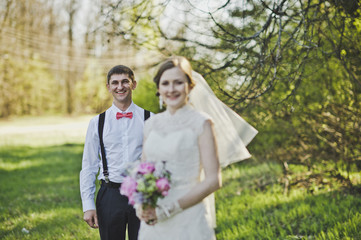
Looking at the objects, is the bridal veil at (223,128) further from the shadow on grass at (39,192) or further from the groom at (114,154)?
the shadow on grass at (39,192)

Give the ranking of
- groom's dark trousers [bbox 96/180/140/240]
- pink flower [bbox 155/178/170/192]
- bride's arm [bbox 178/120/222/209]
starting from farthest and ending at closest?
groom's dark trousers [bbox 96/180/140/240] < bride's arm [bbox 178/120/222/209] < pink flower [bbox 155/178/170/192]

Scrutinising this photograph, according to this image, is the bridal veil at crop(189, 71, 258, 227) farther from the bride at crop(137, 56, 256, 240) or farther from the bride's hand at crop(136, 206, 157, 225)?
the bride's hand at crop(136, 206, 157, 225)

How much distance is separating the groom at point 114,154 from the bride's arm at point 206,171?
0.86 metres

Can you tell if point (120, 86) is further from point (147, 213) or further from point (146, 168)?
point (147, 213)

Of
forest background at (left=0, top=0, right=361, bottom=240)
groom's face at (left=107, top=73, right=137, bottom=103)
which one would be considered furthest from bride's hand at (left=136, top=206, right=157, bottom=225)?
forest background at (left=0, top=0, right=361, bottom=240)

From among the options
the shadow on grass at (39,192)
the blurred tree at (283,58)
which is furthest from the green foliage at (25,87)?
the blurred tree at (283,58)

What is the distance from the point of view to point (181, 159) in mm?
2094

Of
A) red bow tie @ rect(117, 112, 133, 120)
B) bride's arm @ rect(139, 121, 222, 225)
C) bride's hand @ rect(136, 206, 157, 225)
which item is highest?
red bow tie @ rect(117, 112, 133, 120)

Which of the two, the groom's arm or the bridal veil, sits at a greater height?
the bridal veil

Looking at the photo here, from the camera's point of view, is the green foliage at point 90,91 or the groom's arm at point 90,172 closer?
the groom's arm at point 90,172

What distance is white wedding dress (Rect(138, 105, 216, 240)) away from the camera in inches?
82.0

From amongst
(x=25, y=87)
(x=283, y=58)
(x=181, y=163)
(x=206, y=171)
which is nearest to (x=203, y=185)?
(x=206, y=171)

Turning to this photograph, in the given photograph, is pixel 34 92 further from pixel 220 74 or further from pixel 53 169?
pixel 220 74

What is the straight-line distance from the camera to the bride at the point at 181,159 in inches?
79.7
